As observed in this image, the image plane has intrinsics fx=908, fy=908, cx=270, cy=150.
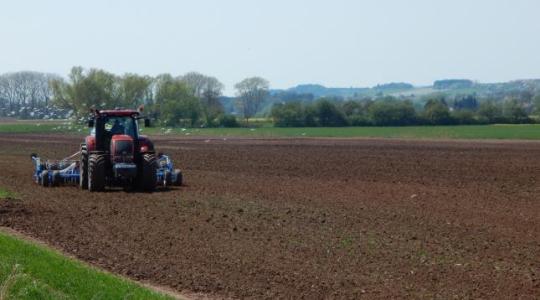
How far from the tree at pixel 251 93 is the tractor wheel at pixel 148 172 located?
390ft

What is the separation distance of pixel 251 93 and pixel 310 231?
129m

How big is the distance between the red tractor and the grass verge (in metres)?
9.97

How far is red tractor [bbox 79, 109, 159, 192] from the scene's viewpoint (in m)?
22.7

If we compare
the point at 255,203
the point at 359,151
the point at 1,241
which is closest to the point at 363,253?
the point at 1,241

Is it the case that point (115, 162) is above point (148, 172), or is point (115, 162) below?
above

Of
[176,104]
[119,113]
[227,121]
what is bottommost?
[227,121]

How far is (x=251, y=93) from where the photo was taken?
14375cm

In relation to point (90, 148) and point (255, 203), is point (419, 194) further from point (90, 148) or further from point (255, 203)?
point (90, 148)

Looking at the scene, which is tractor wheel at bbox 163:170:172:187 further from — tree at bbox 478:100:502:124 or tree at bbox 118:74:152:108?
tree at bbox 478:100:502:124

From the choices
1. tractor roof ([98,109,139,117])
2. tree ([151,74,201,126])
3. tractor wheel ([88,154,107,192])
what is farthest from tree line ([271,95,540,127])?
tractor wheel ([88,154,107,192])

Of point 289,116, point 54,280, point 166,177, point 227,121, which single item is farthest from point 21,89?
point 54,280

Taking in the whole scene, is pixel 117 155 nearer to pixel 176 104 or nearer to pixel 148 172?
pixel 148 172

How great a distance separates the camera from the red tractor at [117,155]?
22.7m

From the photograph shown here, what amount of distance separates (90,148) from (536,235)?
489 inches
